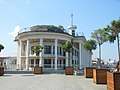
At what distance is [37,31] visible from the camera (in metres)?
40.2

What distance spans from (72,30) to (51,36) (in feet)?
43.5

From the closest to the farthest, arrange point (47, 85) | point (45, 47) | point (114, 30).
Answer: point (114, 30)
point (47, 85)
point (45, 47)

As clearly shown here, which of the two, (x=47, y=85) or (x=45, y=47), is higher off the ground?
(x=45, y=47)

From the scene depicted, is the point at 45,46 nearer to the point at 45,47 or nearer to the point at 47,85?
the point at 45,47

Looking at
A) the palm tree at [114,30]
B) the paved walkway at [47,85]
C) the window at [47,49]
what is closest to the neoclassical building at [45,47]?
the window at [47,49]

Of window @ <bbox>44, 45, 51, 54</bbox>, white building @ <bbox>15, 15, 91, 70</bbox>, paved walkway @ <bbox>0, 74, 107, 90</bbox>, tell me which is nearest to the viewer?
paved walkway @ <bbox>0, 74, 107, 90</bbox>

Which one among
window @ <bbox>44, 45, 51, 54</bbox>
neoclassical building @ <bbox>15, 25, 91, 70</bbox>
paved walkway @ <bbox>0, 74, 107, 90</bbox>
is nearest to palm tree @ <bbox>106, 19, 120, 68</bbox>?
paved walkway @ <bbox>0, 74, 107, 90</bbox>

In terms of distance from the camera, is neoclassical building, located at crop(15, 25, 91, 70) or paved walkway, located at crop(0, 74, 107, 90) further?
neoclassical building, located at crop(15, 25, 91, 70)

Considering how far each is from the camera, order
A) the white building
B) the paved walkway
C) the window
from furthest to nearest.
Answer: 1. the window
2. the white building
3. the paved walkway

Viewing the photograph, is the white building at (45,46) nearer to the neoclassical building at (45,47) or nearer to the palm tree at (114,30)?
the neoclassical building at (45,47)

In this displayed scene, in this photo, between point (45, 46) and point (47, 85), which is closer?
point (47, 85)

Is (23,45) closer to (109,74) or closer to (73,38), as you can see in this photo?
(73,38)

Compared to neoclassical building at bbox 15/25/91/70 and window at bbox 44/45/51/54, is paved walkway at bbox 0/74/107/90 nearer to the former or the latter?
neoclassical building at bbox 15/25/91/70

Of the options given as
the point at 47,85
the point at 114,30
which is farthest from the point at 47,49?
the point at 114,30
